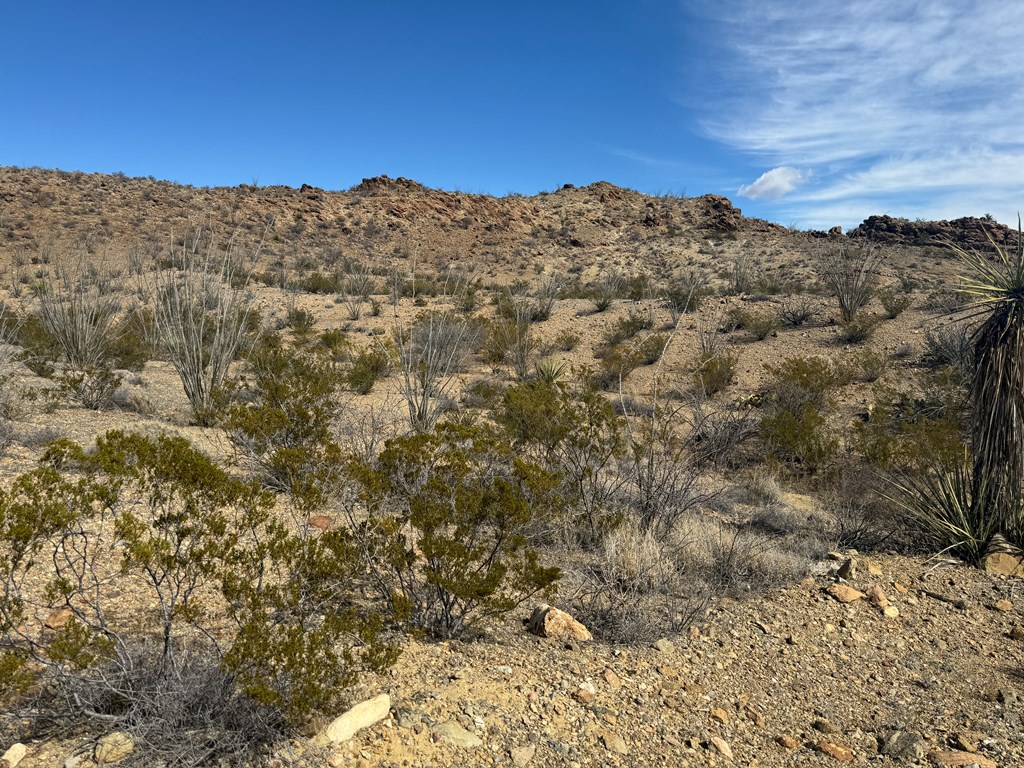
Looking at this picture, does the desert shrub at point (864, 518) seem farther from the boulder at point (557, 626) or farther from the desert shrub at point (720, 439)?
the boulder at point (557, 626)

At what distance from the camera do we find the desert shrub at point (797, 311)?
17797 mm

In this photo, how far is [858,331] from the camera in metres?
15.7

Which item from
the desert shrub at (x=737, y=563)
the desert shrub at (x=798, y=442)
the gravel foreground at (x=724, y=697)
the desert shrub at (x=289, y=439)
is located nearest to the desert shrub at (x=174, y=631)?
the gravel foreground at (x=724, y=697)

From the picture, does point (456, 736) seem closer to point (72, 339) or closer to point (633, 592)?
point (633, 592)

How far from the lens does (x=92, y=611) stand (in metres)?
4.08

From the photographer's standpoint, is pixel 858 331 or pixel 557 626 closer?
pixel 557 626

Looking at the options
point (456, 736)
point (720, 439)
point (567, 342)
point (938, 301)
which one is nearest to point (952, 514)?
point (720, 439)

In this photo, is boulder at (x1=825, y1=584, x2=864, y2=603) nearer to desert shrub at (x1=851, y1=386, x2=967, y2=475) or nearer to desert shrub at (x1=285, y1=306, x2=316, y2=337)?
desert shrub at (x1=851, y1=386, x2=967, y2=475)

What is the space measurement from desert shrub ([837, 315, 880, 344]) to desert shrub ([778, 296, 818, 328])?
5.51ft

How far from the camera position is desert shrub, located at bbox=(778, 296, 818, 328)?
17.8 meters

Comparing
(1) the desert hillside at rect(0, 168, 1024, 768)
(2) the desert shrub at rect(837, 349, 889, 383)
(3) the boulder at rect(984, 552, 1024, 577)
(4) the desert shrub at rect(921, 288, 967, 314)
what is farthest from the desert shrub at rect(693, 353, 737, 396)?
(3) the boulder at rect(984, 552, 1024, 577)

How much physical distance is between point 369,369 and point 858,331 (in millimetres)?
11583

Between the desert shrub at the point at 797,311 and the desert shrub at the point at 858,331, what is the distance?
1680 millimetres

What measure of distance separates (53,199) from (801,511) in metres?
41.0
